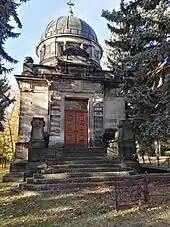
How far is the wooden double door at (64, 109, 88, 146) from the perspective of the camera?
1611cm

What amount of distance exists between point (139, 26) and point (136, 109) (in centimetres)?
336

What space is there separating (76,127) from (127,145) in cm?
492

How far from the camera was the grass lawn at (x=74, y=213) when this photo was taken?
573 centimetres

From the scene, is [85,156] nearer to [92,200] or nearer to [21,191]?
[21,191]

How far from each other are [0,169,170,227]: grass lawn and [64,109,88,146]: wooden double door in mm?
7658

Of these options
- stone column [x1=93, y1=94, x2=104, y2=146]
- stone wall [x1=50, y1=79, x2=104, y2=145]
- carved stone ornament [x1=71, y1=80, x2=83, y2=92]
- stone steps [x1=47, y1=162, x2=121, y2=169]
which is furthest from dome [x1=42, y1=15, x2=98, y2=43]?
stone steps [x1=47, y1=162, x2=121, y2=169]

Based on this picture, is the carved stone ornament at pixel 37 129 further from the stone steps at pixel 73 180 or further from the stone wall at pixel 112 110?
the stone wall at pixel 112 110

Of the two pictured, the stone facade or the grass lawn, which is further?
the stone facade

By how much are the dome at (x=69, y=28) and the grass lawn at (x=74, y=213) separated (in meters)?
15.8

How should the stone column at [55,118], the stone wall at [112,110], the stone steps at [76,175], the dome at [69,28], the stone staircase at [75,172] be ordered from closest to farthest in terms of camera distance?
the stone staircase at [75,172] < the stone steps at [76,175] < the stone column at [55,118] < the stone wall at [112,110] < the dome at [69,28]

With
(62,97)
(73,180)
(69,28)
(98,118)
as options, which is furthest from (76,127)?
(69,28)

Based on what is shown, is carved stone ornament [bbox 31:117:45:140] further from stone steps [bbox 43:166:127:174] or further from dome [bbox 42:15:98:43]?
dome [bbox 42:15:98:43]

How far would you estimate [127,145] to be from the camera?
12148 millimetres

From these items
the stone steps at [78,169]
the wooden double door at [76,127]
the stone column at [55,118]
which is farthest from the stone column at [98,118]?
the stone steps at [78,169]
